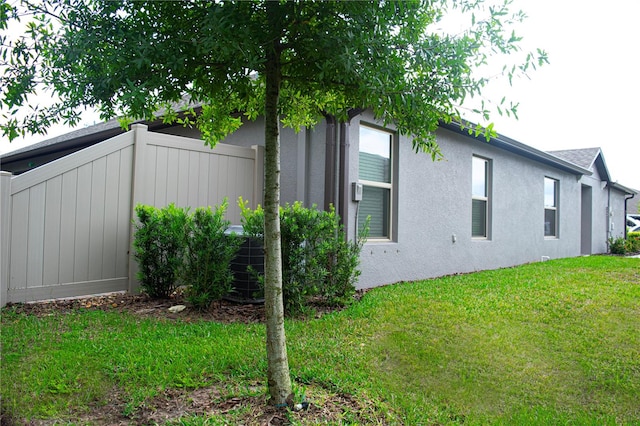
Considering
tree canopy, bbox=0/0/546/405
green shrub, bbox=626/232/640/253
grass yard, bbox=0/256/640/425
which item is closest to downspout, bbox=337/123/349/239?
grass yard, bbox=0/256/640/425

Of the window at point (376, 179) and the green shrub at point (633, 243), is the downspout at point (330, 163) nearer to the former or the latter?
the window at point (376, 179)

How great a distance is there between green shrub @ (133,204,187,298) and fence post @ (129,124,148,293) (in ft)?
0.88

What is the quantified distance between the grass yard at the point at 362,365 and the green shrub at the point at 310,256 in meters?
0.33

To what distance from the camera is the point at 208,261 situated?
511 centimetres

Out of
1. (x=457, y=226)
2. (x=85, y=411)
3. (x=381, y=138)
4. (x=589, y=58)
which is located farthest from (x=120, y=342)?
(x=589, y=58)

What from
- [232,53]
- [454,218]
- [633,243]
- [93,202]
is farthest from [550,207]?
[232,53]

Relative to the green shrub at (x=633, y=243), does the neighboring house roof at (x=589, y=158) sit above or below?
above

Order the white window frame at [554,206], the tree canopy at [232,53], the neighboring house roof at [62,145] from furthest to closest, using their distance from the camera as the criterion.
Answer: the white window frame at [554,206]
the neighboring house roof at [62,145]
the tree canopy at [232,53]

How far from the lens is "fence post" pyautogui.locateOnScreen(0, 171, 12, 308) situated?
4.93m

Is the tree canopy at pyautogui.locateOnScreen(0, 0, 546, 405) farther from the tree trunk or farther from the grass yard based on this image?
the grass yard

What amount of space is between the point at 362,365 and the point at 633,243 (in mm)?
16704

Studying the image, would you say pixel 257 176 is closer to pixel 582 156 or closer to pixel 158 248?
pixel 158 248

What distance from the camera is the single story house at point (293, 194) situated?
5340 mm

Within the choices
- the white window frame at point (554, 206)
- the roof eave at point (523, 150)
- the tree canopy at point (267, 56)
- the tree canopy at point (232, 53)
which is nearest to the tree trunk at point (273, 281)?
the tree canopy at point (267, 56)
